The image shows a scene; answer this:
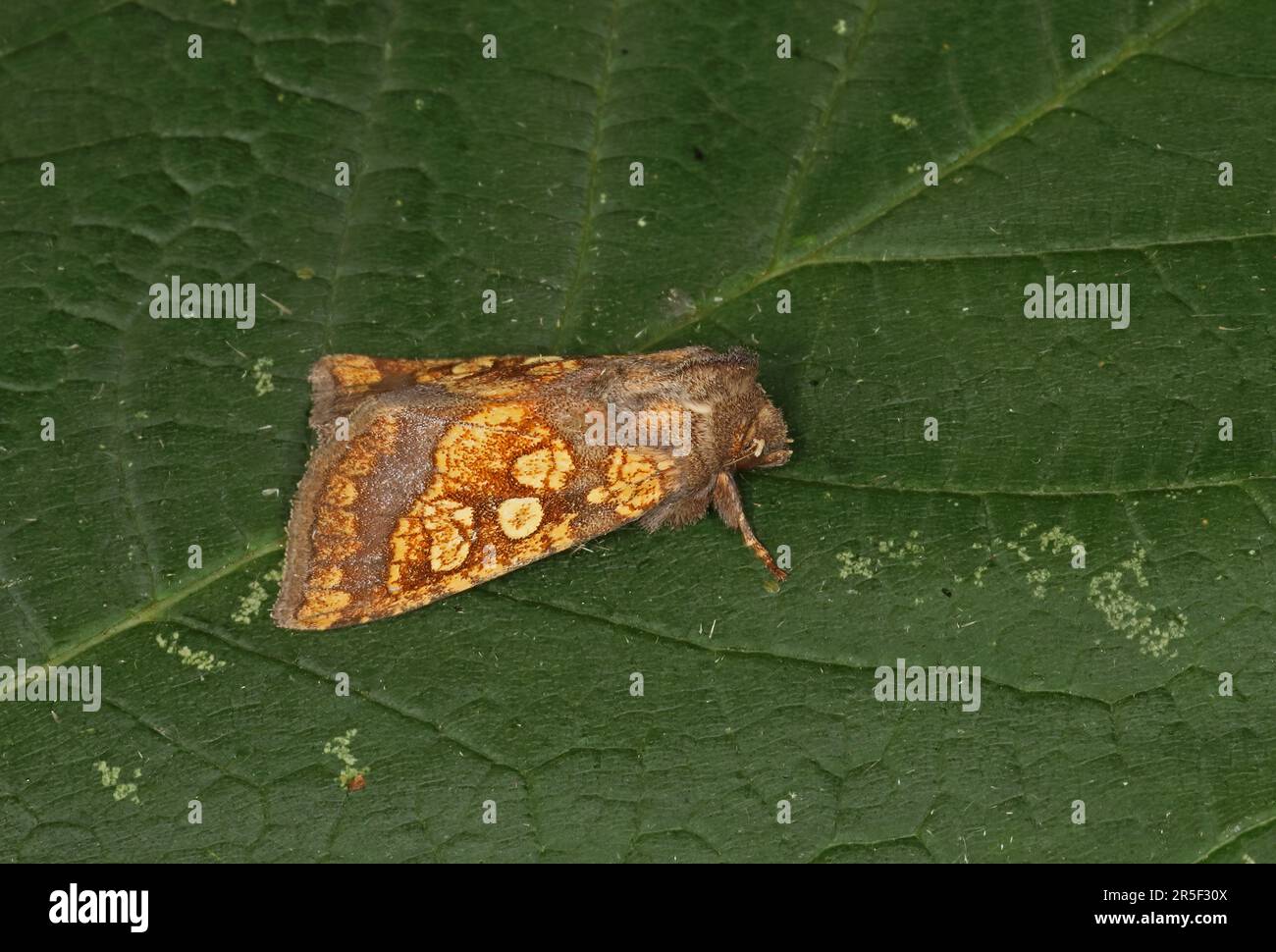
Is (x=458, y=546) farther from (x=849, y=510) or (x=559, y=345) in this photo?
Answer: (x=849, y=510)

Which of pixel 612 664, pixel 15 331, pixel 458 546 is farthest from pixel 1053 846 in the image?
pixel 15 331

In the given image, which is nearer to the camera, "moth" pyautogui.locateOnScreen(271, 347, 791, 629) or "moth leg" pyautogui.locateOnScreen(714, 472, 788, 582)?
"moth" pyautogui.locateOnScreen(271, 347, 791, 629)

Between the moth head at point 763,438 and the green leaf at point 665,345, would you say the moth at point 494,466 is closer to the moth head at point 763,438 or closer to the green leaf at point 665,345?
the moth head at point 763,438

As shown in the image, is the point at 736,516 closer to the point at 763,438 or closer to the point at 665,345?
the point at 763,438

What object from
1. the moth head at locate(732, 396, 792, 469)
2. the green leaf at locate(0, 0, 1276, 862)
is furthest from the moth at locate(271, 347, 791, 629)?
the green leaf at locate(0, 0, 1276, 862)

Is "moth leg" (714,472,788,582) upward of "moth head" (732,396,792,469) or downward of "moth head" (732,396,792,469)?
downward

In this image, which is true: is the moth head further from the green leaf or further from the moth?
the green leaf
